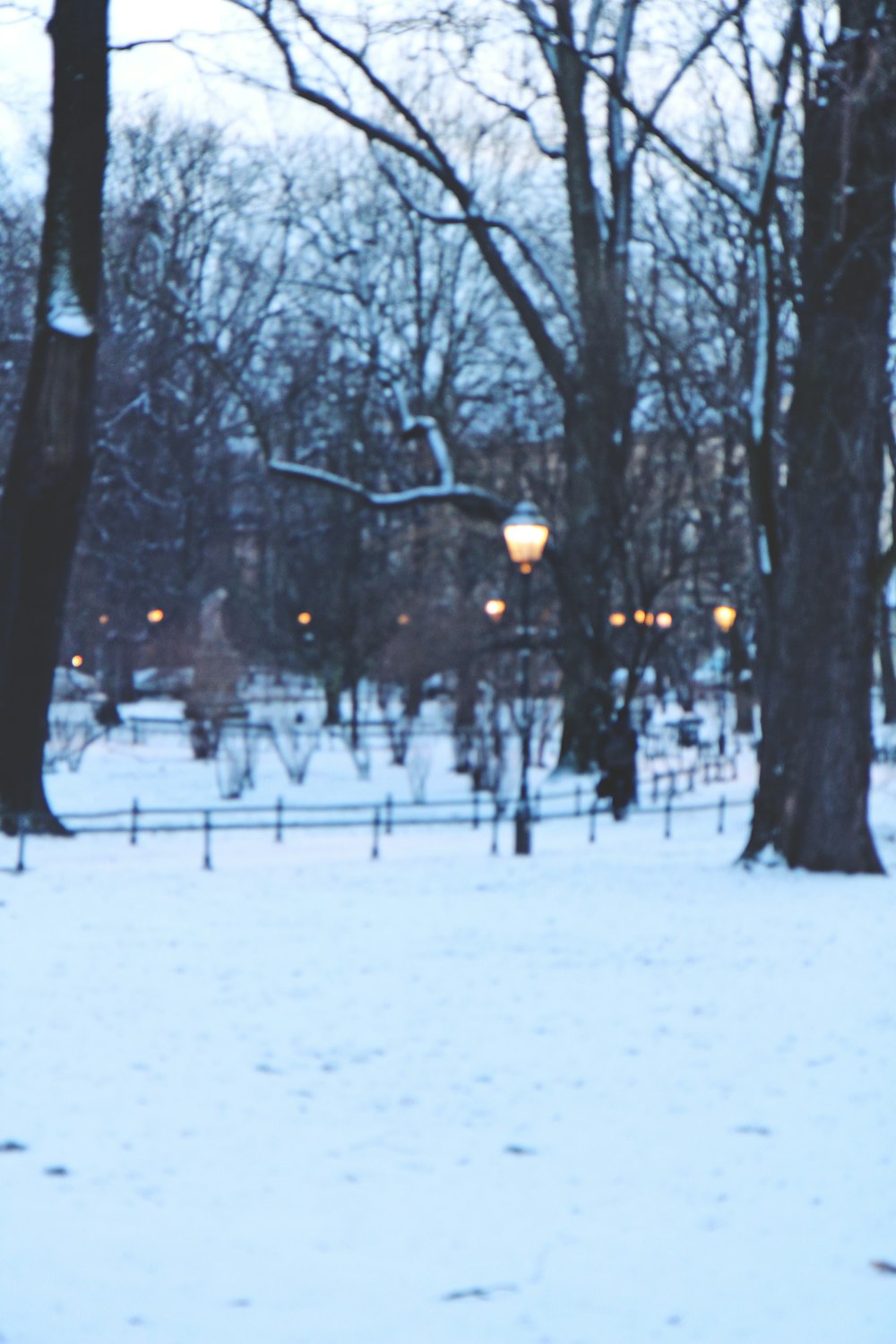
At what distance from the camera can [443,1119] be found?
21.0ft

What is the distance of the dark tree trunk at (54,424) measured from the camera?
13.4m

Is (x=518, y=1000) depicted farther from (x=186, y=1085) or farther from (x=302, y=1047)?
(x=186, y=1085)

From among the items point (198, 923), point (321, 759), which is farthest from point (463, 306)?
point (198, 923)

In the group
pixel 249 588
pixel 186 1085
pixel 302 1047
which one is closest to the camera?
pixel 186 1085

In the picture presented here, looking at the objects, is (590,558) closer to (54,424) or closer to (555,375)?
(555,375)

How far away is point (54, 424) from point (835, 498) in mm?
6991

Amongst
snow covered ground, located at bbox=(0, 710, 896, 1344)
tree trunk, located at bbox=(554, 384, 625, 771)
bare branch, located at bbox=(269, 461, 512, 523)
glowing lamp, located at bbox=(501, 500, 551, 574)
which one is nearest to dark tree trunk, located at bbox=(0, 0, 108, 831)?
snow covered ground, located at bbox=(0, 710, 896, 1344)

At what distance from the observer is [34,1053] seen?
710 centimetres

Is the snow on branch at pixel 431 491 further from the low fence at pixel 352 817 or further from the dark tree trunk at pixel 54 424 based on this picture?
the dark tree trunk at pixel 54 424

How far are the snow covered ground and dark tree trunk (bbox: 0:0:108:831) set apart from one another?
10.4ft

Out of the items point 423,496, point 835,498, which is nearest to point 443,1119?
point 835,498

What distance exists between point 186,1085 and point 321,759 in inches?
1033

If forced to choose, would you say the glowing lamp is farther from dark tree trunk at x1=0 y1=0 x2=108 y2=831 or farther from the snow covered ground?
the snow covered ground

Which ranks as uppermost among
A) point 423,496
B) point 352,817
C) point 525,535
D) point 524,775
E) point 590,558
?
point 423,496
